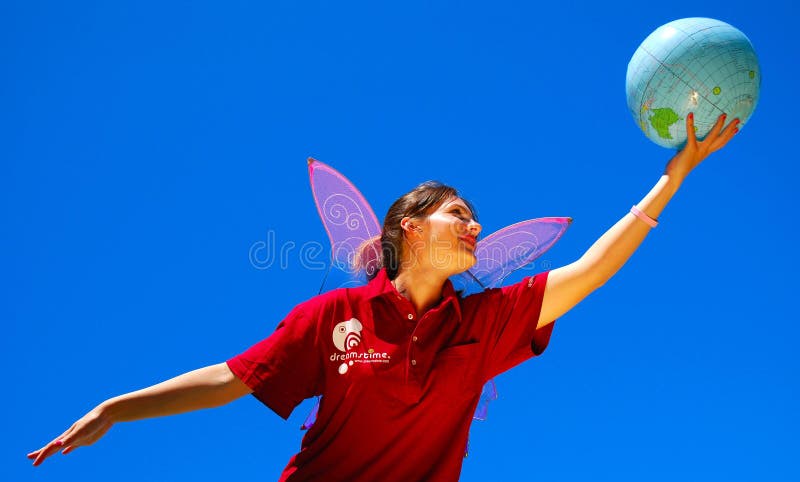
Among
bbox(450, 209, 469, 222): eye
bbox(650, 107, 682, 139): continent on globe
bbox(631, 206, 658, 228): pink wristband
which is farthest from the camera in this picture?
bbox(450, 209, 469, 222): eye

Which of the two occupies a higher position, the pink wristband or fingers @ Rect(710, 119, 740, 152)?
fingers @ Rect(710, 119, 740, 152)

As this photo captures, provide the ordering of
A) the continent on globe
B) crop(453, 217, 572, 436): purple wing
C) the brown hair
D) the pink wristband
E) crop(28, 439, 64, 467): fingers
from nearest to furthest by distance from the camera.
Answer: crop(28, 439, 64, 467): fingers
the pink wristband
the continent on globe
the brown hair
crop(453, 217, 572, 436): purple wing

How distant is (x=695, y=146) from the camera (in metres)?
4.72

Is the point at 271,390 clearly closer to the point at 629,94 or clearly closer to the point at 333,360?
the point at 333,360

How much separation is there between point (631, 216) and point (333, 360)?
1851 millimetres

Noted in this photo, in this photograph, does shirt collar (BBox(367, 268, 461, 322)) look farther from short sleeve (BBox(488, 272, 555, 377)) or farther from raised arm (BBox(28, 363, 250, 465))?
raised arm (BBox(28, 363, 250, 465))

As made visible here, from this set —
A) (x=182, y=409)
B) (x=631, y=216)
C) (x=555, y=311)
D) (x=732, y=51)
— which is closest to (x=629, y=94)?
(x=732, y=51)

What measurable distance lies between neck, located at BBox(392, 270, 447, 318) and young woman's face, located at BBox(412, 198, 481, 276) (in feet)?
0.22

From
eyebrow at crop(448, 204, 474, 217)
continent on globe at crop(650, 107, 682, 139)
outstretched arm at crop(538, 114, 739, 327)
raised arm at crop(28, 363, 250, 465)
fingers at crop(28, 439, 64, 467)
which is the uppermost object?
continent on globe at crop(650, 107, 682, 139)

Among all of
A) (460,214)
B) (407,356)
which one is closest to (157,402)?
(407,356)

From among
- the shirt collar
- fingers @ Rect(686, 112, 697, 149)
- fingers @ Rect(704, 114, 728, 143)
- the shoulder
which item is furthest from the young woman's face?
fingers @ Rect(704, 114, 728, 143)

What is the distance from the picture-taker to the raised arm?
13.3 ft

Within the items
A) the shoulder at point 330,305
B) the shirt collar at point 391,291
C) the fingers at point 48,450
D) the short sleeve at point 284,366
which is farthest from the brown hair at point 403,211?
the fingers at point 48,450

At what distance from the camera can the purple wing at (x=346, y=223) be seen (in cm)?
561
